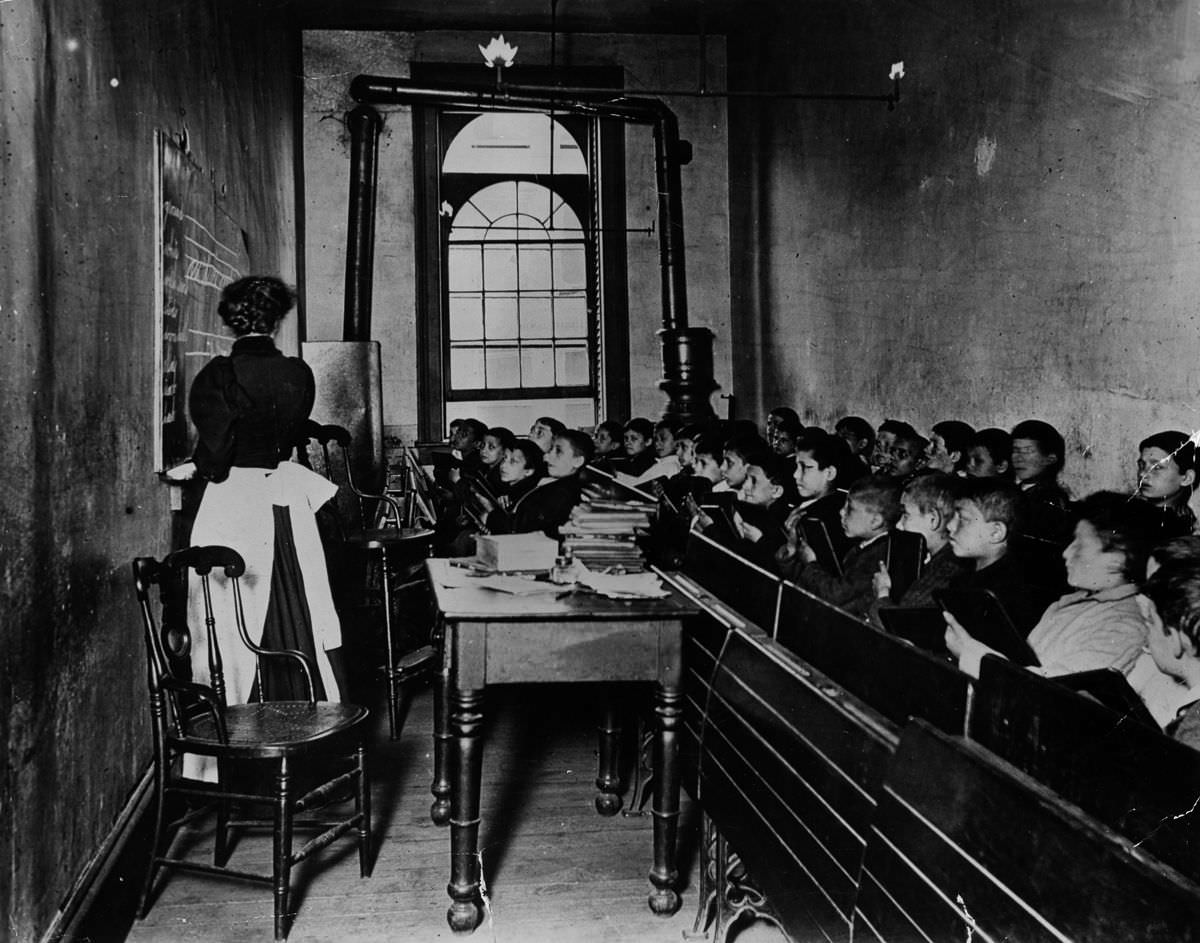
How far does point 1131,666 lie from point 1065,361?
9.11 feet

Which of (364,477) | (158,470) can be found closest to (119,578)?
(158,470)

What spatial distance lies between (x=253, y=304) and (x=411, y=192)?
240 inches

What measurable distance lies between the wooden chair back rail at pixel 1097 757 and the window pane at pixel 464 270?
8.23 m

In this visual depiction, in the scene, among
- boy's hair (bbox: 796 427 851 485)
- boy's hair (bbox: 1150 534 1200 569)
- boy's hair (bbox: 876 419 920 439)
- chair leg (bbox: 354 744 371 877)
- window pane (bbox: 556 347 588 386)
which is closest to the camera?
boy's hair (bbox: 1150 534 1200 569)

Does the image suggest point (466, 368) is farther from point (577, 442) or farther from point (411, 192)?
point (577, 442)

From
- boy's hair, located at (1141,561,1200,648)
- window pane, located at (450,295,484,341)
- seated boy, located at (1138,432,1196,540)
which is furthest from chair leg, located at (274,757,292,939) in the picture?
window pane, located at (450,295,484,341)

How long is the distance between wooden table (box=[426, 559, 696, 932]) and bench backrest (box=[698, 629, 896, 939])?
0.13m

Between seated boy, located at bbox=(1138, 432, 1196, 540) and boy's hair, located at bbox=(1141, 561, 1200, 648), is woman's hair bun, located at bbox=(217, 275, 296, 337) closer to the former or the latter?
boy's hair, located at bbox=(1141, 561, 1200, 648)

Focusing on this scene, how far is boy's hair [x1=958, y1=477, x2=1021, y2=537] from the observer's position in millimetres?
2900

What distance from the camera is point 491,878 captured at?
295 cm

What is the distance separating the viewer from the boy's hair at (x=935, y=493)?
3170 millimetres

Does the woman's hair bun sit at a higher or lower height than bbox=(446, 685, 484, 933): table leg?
higher

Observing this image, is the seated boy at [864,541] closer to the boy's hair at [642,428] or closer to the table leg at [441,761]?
the table leg at [441,761]

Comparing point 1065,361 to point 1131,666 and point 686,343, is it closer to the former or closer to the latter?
point 1131,666
